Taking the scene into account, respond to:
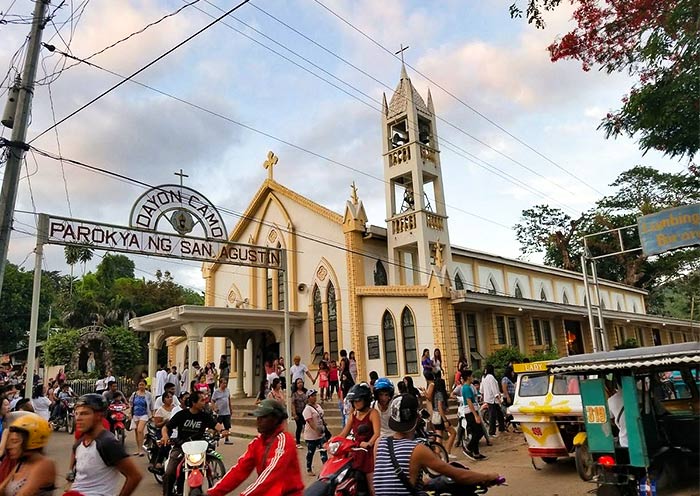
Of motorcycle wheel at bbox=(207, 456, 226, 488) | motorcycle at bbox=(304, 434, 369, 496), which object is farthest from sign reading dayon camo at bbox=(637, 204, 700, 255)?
motorcycle wheel at bbox=(207, 456, 226, 488)

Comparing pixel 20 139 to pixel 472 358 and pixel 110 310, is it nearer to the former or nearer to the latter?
pixel 472 358

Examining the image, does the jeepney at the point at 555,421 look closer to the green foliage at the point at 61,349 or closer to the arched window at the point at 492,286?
the arched window at the point at 492,286

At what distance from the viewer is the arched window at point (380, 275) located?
2246 centimetres

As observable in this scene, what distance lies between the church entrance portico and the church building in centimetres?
5

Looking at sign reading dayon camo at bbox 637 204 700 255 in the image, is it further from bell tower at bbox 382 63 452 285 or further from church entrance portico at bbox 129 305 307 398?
church entrance portico at bbox 129 305 307 398

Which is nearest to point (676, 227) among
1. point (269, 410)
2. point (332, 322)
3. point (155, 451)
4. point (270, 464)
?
point (269, 410)

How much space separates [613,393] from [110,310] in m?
44.7

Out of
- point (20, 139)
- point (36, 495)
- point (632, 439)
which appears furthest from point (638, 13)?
point (20, 139)

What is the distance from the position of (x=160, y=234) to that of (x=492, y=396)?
30.8ft

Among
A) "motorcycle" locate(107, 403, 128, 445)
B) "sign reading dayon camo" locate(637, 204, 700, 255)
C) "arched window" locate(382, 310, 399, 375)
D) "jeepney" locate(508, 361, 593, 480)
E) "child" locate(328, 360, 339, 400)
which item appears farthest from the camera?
"arched window" locate(382, 310, 399, 375)

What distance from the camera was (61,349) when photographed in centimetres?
3362

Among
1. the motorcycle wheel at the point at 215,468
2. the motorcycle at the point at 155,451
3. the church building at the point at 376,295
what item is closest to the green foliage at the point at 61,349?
the church building at the point at 376,295

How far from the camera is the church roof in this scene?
23.1 metres

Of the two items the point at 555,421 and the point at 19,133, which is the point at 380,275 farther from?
the point at 19,133
